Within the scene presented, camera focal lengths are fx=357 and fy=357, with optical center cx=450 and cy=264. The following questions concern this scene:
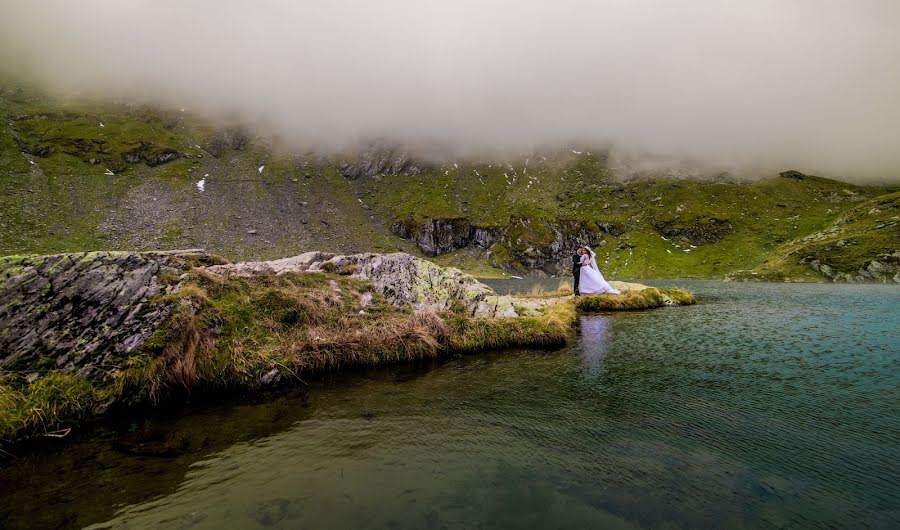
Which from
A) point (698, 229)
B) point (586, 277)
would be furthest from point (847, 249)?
point (586, 277)

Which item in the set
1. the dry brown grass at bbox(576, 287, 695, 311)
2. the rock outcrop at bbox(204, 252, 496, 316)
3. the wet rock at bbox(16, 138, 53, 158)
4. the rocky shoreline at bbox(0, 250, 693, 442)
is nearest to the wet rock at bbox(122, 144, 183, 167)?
the wet rock at bbox(16, 138, 53, 158)

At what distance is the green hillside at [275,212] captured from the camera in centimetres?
11175

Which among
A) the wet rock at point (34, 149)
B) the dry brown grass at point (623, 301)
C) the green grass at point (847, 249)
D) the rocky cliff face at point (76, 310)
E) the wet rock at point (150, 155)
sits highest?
the wet rock at point (150, 155)

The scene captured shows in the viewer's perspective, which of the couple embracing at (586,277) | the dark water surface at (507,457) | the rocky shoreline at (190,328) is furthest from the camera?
the couple embracing at (586,277)

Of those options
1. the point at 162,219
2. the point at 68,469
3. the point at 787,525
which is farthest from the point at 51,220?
the point at 787,525

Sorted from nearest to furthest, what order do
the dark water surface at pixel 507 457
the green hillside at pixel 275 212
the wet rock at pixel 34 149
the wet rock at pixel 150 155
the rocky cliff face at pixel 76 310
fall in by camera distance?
the dark water surface at pixel 507 457 → the rocky cliff face at pixel 76 310 → the green hillside at pixel 275 212 → the wet rock at pixel 34 149 → the wet rock at pixel 150 155

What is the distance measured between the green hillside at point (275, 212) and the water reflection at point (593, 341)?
10744 cm

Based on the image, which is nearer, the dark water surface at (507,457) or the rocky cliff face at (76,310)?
the dark water surface at (507,457)

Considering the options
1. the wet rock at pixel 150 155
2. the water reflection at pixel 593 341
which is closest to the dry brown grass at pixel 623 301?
the water reflection at pixel 593 341

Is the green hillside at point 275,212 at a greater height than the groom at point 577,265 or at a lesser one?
greater

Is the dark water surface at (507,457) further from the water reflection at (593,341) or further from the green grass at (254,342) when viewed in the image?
the green grass at (254,342)

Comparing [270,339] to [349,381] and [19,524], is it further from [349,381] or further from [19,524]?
[19,524]

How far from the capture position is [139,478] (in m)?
8.23

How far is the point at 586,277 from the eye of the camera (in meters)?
41.0
